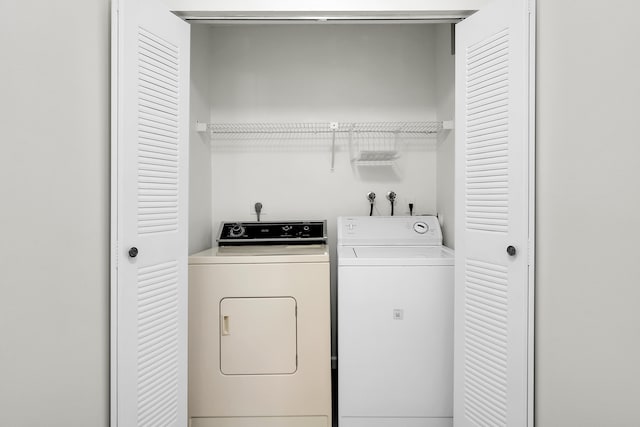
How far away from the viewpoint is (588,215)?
1237 millimetres

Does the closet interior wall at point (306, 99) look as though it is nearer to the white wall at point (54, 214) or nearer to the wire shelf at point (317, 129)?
the wire shelf at point (317, 129)

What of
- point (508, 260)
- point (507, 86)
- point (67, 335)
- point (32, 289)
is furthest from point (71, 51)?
point (508, 260)

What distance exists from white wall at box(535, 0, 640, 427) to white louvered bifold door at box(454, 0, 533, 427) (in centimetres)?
7

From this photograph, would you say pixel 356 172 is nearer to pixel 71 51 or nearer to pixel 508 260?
pixel 508 260

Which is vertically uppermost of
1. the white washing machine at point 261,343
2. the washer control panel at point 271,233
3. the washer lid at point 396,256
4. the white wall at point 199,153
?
the white wall at point 199,153

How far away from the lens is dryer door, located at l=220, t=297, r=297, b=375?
2.04 metres

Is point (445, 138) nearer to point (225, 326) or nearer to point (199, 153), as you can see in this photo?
point (199, 153)

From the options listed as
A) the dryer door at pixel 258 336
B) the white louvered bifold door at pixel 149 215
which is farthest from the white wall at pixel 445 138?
the white louvered bifold door at pixel 149 215

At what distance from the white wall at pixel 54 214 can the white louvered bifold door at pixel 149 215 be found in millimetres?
63

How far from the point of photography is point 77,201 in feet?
4.46

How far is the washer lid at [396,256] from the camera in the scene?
201 centimetres

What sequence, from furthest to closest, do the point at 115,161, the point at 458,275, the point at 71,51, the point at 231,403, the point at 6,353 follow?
1. the point at 231,403
2. the point at 458,275
3. the point at 115,161
4. the point at 71,51
5. the point at 6,353

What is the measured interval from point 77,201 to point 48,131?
0.27 m

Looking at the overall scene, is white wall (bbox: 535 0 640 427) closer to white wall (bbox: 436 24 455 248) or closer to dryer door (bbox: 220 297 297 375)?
white wall (bbox: 436 24 455 248)
